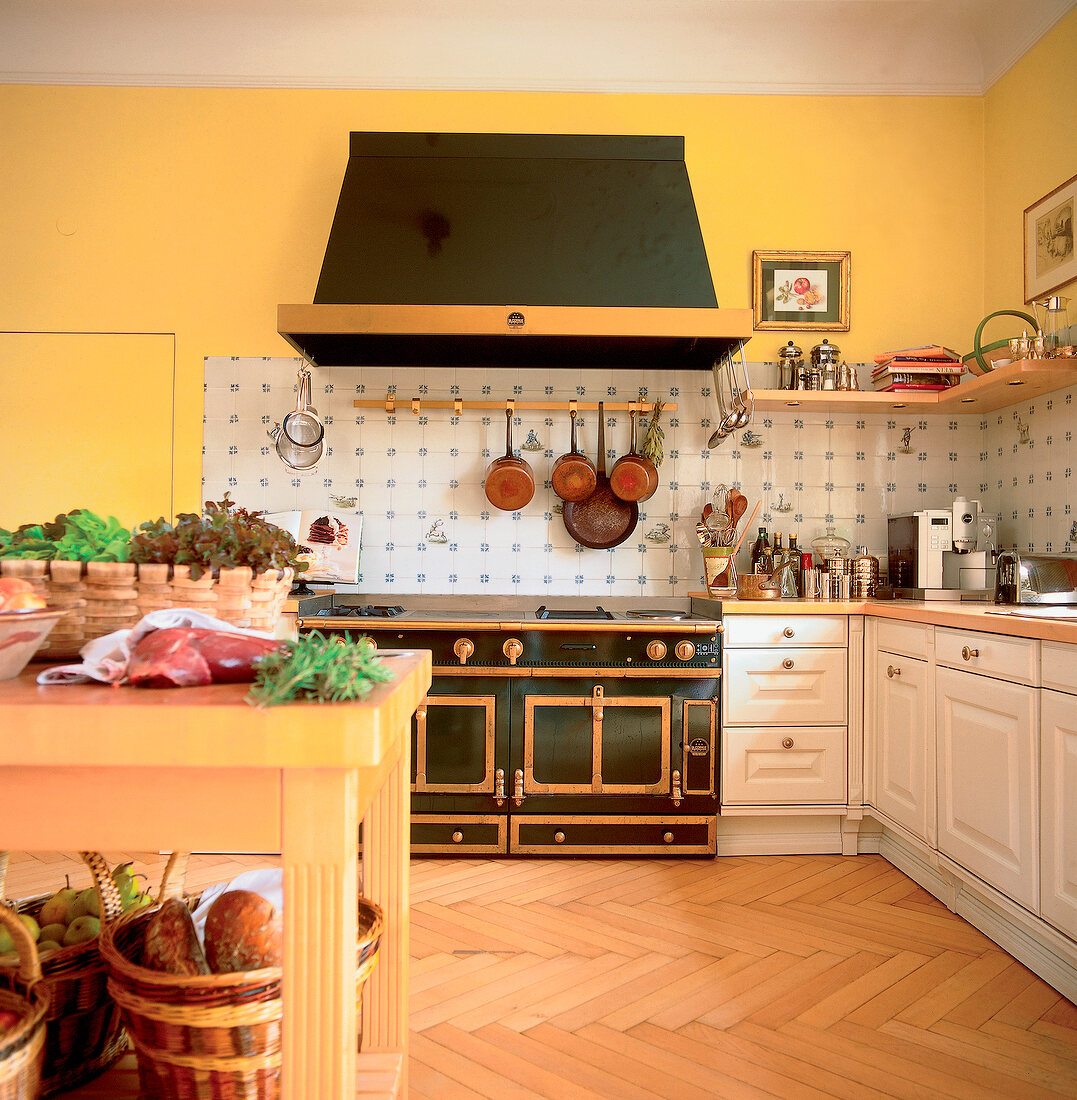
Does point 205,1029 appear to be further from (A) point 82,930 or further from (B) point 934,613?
(B) point 934,613

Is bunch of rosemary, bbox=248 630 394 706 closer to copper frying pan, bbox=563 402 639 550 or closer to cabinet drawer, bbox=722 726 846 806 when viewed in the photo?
cabinet drawer, bbox=722 726 846 806

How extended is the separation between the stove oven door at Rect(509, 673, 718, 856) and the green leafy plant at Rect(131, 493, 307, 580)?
1804 mm

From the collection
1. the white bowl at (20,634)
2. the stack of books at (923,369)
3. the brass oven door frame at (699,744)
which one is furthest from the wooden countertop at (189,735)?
the stack of books at (923,369)

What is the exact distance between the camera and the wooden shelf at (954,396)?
2.67 metres

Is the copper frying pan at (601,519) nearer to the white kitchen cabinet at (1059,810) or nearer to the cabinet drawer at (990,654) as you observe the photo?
the cabinet drawer at (990,654)

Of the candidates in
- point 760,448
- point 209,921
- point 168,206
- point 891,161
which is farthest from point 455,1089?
point 891,161

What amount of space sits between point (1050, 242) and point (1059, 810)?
2.06 metres

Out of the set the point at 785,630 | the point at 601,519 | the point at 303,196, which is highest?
the point at 303,196

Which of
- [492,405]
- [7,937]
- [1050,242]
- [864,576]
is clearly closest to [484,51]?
[492,405]

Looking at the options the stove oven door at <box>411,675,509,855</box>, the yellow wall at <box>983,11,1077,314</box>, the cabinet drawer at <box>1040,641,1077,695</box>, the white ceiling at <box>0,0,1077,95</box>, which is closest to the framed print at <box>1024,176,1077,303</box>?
the yellow wall at <box>983,11,1077,314</box>

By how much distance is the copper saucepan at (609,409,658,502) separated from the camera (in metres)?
3.23

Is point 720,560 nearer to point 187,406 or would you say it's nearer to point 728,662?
point 728,662

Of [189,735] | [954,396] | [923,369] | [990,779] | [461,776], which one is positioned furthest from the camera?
[923,369]

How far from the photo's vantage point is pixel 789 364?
3.24m
